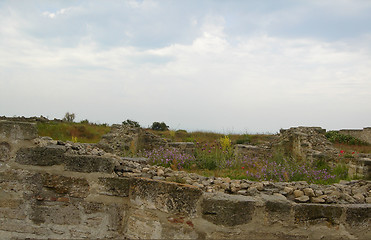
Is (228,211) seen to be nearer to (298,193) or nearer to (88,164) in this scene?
(298,193)

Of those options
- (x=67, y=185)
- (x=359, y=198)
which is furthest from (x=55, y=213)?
(x=359, y=198)

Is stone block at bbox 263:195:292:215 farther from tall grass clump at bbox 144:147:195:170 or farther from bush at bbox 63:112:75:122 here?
bush at bbox 63:112:75:122

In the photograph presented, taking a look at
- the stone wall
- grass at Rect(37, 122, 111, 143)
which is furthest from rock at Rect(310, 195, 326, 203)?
the stone wall

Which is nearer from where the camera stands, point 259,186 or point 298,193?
point 298,193

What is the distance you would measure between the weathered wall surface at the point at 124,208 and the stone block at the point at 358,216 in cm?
1

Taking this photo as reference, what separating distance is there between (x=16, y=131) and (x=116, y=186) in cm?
146

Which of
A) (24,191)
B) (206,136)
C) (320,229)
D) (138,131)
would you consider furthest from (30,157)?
(206,136)

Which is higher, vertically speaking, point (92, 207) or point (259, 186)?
point (259, 186)

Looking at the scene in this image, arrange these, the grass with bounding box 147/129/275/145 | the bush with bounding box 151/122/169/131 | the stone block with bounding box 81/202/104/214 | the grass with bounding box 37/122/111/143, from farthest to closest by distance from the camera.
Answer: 1. the bush with bounding box 151/122/169/131
2. the grass with bounding box 147/129/275/145
3. the grass with bounding box 37/122/111/143
4. the stone block with bounding box 81/202/104/214

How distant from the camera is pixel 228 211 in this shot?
9.31 feet

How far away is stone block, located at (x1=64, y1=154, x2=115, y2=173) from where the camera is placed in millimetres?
3301

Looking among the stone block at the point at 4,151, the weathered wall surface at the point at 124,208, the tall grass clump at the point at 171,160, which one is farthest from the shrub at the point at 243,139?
Answer: the stone block at the point at 4,151

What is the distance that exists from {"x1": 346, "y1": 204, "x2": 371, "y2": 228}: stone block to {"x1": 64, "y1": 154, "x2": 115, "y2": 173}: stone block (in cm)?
275

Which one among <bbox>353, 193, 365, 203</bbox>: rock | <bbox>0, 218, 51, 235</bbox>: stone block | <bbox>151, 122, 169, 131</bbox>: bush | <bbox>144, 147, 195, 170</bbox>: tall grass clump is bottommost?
<bbox>0, 218, 51, 235</bbox>: stone block
